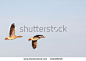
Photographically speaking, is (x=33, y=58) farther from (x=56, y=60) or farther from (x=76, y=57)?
(x=76, y=57)

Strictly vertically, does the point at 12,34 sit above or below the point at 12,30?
below

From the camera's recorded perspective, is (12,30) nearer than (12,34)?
Yes

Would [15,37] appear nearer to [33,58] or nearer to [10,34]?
[10,34]

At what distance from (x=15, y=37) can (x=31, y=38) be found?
4269 mm

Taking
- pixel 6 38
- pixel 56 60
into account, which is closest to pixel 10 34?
pixel 6 38

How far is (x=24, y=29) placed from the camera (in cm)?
8262

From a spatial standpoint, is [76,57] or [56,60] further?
[76,57]

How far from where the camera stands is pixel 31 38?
81688 mm

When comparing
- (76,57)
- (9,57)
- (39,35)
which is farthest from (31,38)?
(76,57)

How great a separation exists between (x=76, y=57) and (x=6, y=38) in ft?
64.7

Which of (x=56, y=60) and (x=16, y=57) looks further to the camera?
(x=16, y=57)

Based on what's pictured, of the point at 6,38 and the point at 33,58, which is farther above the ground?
the point at 6,38

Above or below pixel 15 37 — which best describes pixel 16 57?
below

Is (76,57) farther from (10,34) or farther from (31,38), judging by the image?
(10,34)
